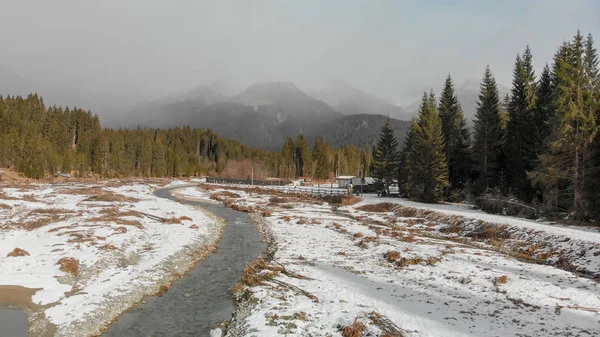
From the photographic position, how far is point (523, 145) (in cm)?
4450

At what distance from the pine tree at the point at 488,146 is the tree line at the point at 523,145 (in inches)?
5.4

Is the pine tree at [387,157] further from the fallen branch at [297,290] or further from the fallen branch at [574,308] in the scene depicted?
the fallen branch at [574,308]

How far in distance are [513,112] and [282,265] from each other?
47.5 m

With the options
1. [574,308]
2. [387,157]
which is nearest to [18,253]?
[574,308]

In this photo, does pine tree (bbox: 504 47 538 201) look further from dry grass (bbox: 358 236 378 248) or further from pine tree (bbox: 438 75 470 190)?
dry grass (bbox: 358 236 378 248)

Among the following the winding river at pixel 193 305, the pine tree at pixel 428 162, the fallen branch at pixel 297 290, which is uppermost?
the pine tree at pixel 428 162

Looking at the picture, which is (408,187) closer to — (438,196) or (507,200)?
(438,196)

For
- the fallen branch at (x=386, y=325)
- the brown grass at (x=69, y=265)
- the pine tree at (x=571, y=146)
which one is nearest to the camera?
the fallen branch at (x=386, y=325)

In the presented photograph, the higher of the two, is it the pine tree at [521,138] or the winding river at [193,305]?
the pine tree at [521,138]

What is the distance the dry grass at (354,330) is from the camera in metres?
9.98

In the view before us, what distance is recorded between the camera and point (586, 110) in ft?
98.2

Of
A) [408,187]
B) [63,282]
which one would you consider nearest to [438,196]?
[408,187]

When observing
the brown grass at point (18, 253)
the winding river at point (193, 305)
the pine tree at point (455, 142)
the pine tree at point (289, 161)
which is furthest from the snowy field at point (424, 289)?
the pine tree at point (289, 161)

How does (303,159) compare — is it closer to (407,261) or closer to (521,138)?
(521,138)
